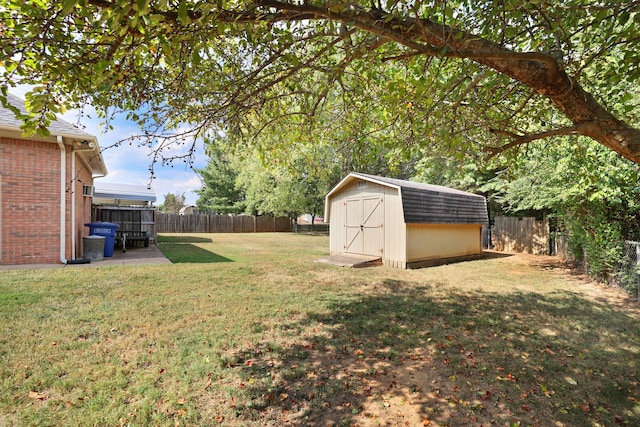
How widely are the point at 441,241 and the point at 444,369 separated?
8.40 m

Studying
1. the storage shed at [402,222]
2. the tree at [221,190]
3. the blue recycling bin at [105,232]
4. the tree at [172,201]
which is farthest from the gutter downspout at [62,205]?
the tree at [172,201]

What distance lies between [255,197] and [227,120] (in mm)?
23820

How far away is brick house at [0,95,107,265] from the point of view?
7738 mm

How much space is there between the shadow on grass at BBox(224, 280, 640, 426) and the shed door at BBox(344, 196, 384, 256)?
17.3ft

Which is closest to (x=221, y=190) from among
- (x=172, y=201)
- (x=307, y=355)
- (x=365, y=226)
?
(x=172, y=201)

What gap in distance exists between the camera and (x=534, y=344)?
4.09 m

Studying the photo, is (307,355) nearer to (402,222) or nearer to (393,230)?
(402,222)

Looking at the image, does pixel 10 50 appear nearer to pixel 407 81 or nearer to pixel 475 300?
pixel 407 81

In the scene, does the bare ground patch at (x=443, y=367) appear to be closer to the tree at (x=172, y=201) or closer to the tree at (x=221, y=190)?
the tree at (x=221, y=190)

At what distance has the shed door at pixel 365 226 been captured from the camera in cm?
1062

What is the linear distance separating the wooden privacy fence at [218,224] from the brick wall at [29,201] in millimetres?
17764

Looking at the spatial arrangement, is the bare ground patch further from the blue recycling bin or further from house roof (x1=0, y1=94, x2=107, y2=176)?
the blue recycling bin

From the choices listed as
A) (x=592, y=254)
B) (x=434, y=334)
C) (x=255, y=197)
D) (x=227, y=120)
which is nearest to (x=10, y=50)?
(x=227, y=120)

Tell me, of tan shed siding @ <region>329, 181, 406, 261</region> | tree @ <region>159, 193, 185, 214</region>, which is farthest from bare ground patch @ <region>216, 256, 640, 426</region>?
tree @ <region>159, 193, 185, 214</region>
